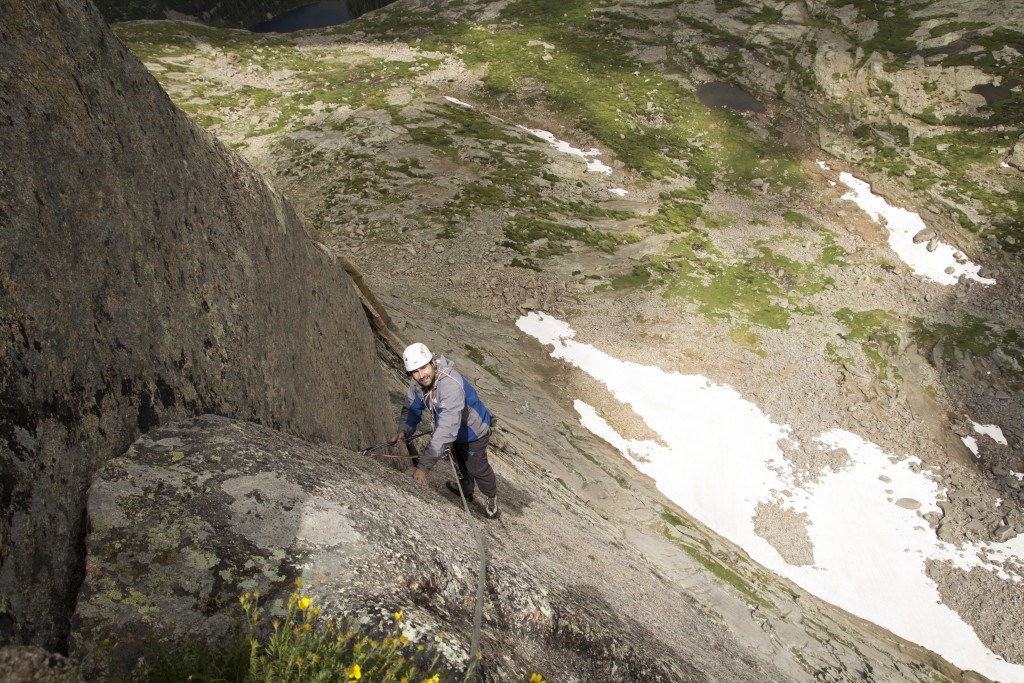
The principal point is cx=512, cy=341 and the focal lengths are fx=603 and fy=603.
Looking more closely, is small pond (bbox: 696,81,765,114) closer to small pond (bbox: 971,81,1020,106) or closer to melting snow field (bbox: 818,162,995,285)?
melting snow field (bbox: 818,162,995,285)

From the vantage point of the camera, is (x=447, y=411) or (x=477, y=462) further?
(x=477, y=462)

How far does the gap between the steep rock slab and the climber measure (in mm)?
1207

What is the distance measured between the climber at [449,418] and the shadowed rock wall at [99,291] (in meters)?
1.72

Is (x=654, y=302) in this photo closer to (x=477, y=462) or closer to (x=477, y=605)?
(x=477, y=462)

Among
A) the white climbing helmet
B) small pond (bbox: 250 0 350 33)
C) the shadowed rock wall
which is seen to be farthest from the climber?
small pond (bbox: 250 0 350 33)

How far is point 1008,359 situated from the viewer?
1453 inches

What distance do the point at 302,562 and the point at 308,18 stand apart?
15001 cm

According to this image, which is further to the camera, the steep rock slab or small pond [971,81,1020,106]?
small pond [971,81,1020,106]

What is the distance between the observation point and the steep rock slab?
5367 millimetres

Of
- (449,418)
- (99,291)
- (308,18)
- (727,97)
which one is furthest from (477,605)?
(308,18)

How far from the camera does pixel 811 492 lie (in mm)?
29984

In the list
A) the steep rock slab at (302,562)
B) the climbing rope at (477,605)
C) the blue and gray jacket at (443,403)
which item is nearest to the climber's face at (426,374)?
the blue and gray jacket at (443,403)

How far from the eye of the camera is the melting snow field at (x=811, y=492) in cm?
2603

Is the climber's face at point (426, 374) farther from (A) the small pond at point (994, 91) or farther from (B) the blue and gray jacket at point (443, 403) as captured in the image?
(A) the small pond at point (994, 91)
